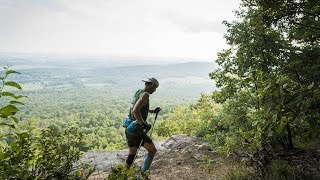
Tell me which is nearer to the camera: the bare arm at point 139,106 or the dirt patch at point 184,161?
the bare arm at point 139,106

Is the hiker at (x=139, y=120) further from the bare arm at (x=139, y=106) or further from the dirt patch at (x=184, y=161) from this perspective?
the dirt patch at (x=184, y=161)

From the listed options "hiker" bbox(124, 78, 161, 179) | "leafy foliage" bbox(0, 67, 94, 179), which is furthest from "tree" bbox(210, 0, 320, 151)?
"leafy foliage" bbox(0, 67, 94, 179)

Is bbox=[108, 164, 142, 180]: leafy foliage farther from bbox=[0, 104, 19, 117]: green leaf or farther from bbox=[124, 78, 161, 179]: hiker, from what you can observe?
bbox=[124, 78, 161, 179]: hiker

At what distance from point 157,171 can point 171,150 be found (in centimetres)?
253

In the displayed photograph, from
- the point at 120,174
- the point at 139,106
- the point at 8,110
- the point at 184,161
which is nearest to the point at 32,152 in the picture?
the point at 8,110

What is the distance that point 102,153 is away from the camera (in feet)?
36.3

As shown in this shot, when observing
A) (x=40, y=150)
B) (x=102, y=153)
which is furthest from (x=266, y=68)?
(x=40, y=150)

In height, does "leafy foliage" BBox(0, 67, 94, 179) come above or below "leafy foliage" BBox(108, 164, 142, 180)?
below

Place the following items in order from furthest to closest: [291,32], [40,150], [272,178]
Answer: [291,32]
[272,178]
[40,150]

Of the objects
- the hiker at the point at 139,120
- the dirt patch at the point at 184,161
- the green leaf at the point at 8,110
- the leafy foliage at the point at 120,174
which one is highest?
the green leaf at the point at 8,110

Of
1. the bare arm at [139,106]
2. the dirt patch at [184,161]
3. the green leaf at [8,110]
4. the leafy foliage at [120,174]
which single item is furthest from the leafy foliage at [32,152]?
the dirt patch at [184,161]

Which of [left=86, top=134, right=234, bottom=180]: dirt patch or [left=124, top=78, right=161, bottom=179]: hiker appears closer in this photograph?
→ [left=124, top=78, right=161, bottom=179]: hiker

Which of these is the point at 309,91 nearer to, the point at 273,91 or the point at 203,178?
the point at 273,91

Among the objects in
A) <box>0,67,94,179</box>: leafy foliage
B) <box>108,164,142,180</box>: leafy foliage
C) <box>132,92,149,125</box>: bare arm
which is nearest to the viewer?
<box>108,164,142,180</box>: leafy foliage
